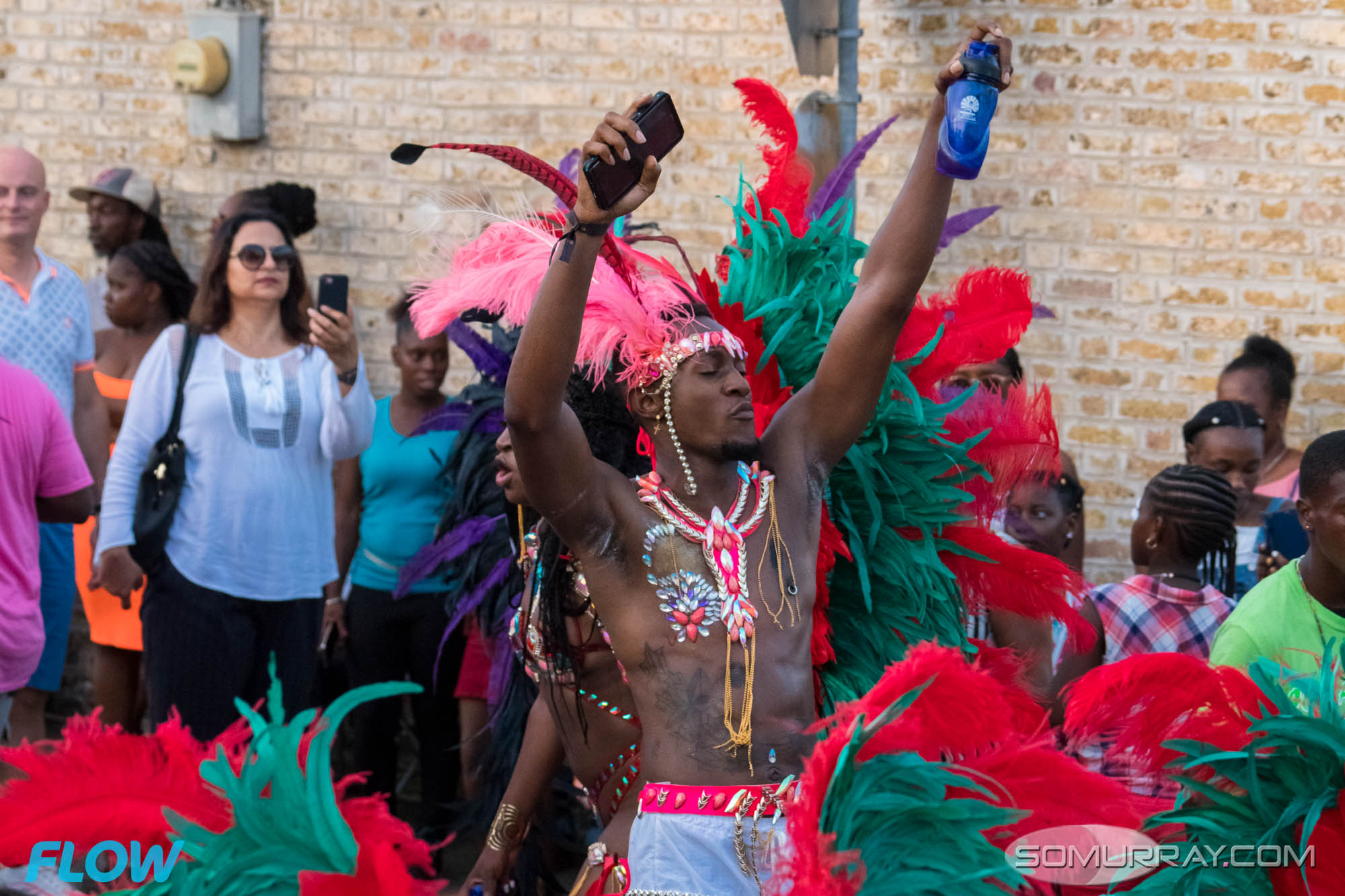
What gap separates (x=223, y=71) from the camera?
249 inches

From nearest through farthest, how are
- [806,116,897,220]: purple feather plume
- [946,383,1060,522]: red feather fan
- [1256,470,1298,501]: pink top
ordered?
1. [946,383,1060,522]: red feather fan
2. [806,116,897,220]: purple feather plume
3. [1256,470,1298,501]: pink top

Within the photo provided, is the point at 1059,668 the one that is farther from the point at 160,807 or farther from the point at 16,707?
the point at 16,707

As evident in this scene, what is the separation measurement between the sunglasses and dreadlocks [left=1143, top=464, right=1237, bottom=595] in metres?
2.62

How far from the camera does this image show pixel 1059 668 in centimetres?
402

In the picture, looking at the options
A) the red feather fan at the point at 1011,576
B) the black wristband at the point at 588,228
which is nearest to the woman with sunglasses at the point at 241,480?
the red feather fan at the point at 1011,576

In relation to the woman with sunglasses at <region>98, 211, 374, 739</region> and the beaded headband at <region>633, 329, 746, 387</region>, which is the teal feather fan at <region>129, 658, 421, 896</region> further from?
the woman with sunglasses at <region>98, 211, 374, 739</region>

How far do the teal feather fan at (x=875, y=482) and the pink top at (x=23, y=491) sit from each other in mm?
1916

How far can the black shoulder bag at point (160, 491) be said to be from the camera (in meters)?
4.41

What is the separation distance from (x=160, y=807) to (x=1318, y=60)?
178 inches

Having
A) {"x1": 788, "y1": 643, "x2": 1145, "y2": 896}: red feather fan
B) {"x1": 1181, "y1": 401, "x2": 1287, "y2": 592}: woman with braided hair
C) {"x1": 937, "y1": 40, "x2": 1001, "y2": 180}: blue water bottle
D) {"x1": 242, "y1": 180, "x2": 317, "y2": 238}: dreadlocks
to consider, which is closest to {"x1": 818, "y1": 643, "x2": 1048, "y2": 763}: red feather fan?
{"x1": 788, "y1": 643, "x2": 1145, "y2": 896}: red feather fan

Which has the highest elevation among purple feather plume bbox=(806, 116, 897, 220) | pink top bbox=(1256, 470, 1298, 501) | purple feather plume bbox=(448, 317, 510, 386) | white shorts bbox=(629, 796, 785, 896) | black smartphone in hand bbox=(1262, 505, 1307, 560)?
purple feather plume bbox=(806, 116, 897, 220)

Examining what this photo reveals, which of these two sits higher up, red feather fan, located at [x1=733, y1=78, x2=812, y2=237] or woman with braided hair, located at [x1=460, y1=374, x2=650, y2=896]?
red feather fan, located at [x1=733, y1=78, x2=812, y2=237]

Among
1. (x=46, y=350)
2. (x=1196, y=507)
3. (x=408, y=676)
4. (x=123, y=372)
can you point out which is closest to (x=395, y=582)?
(x=408, y=676)

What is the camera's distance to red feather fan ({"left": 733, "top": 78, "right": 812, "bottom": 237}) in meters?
3.41
